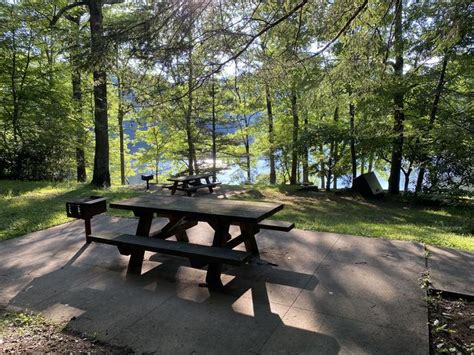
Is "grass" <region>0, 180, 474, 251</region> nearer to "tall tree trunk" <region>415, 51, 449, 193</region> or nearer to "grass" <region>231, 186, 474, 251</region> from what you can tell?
"grass" <region>231, 186, 474, 251</region>

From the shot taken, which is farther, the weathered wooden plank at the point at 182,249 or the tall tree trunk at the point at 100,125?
the tall tree trunk at the point at 100,125

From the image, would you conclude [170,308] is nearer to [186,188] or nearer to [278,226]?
[278,226]

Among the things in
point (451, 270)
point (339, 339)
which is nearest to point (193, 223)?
point (339, 339)

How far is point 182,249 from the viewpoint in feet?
10.6

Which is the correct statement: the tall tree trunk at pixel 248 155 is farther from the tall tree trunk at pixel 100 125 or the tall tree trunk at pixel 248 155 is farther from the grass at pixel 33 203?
the grass at pixel 33 203

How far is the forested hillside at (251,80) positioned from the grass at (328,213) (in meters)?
1.22

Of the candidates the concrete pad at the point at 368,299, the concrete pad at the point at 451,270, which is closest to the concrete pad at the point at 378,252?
the concrete pad at the point at 451,270

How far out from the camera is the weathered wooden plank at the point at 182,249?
3.04 m

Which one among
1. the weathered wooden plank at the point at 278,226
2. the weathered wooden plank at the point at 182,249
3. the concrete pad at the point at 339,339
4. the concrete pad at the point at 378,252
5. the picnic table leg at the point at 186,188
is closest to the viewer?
the concrete pad at the point at 339,339

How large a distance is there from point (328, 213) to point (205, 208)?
4703 millimetres

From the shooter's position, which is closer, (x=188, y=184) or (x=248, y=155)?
(x=188, y=184)

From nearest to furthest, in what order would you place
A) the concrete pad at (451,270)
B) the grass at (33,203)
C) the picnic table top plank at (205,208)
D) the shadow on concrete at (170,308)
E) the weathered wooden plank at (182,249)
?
the shadow on concrete at (170,308) → the weathered wooden plank at (182,249) → the concrete pad at (451,270) → the picnic table top plank at (205,208) → the grass at (33,203)

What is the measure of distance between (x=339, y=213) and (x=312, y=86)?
12.7 ft

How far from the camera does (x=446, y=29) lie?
3678mm
